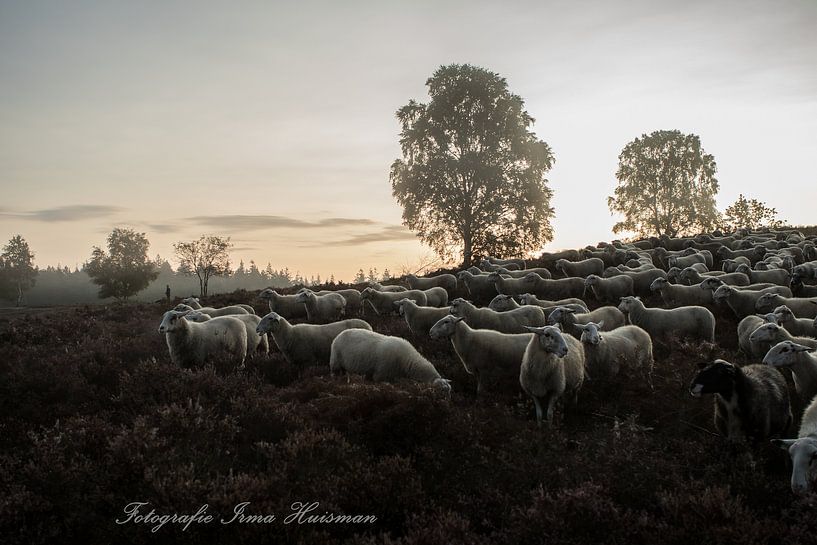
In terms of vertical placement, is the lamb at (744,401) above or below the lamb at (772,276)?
below

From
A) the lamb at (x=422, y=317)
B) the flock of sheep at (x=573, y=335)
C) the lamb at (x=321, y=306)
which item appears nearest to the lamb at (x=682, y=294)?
the flock of sheep at (x=573, y=335)

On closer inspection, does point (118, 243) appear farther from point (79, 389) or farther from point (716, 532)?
point (716, 532)

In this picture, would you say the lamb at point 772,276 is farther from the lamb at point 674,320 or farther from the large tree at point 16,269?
the large tree at point 16,269

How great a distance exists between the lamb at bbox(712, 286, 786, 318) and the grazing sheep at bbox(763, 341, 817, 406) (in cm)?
713

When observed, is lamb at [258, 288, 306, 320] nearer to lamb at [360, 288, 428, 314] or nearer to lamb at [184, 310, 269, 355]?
lamb at [360, 288, 428, 314]

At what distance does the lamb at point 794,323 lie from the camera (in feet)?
36.3

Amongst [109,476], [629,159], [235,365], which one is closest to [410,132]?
[235,365]

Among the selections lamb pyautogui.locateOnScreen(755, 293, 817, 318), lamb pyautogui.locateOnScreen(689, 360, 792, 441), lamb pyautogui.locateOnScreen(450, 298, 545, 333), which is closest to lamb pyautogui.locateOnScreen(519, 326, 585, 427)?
lamb pyautogui.locateOnScreen(689, 360, 792, 441)

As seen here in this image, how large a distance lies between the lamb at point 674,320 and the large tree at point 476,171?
2052 centimetres

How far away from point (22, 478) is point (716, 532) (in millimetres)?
7472

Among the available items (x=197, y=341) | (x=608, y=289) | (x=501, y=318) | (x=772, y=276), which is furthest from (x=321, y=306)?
(x=772, y=276)

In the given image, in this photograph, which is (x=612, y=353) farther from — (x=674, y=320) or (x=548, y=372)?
(x=674, y=320)

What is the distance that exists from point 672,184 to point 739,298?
160 feet

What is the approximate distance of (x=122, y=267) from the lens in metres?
77.1
